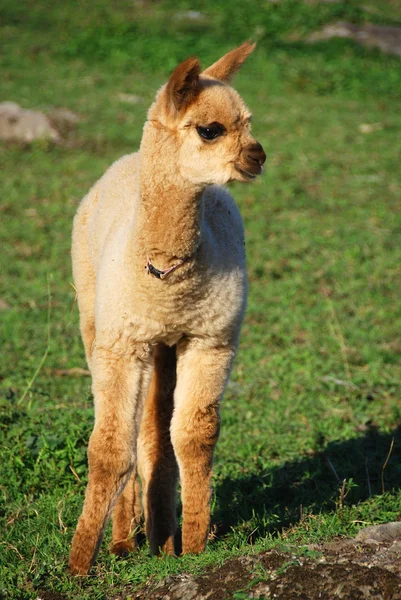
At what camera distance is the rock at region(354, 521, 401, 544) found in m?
4.10

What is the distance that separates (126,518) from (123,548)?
0.18m

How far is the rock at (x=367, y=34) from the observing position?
19078mm

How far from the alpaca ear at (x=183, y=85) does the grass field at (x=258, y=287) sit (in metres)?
2.13

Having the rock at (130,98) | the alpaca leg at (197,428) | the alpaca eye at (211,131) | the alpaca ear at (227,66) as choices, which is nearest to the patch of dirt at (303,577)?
the alpaca leg at (197,428)

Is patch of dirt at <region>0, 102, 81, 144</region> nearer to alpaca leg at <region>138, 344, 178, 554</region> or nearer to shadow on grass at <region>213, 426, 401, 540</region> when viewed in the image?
shadow on grass at <region>213, 426, 401, 540</region>

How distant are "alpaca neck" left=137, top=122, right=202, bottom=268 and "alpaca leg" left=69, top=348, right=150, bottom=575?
600 millimetres

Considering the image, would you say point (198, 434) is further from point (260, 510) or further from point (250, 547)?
point (260, 510)

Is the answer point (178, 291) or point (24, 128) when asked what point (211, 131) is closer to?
point (178, 291)

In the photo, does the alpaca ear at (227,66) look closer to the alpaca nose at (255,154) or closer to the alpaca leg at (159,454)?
the alpaca nose at (255,154)

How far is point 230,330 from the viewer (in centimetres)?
446

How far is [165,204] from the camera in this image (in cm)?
418

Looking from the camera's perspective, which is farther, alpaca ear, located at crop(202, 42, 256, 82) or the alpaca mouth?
alpaca ear, located at crop(202, 42, 256, 82)

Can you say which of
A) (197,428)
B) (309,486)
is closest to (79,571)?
(197,428)

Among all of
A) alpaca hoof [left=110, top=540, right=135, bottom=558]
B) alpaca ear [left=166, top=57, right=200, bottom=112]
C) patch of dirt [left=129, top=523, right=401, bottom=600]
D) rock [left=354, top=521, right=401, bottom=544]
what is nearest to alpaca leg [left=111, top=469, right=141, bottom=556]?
alpaca hoof [left=110, top=540, right=135, bottom=558]
